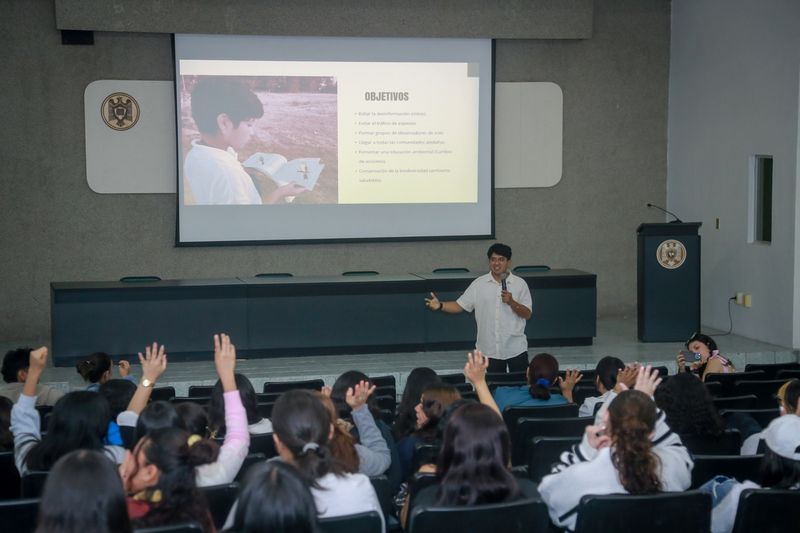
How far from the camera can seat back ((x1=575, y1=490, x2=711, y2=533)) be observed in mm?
3182

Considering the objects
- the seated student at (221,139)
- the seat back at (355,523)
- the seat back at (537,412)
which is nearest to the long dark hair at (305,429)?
the seat back at (355,523)

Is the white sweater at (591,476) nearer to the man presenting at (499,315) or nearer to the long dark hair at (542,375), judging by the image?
the long dark hair at (542,375)

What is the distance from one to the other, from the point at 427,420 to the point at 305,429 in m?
1.22

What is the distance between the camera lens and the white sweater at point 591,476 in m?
3.36

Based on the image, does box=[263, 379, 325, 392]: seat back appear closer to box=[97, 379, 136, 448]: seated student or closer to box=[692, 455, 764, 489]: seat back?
box=[97, 379, 136, 448]: seated student

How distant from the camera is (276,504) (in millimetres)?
2420

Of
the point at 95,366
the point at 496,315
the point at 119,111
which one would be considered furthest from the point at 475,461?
the point at 119,111

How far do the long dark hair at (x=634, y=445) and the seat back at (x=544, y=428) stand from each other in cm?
149

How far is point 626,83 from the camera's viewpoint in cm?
1234

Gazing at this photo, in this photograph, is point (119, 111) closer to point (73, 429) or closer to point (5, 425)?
point (5, 425)

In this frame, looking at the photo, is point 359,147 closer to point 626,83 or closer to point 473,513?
point 626,83

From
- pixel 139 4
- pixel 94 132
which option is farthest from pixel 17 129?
pixel 139 4

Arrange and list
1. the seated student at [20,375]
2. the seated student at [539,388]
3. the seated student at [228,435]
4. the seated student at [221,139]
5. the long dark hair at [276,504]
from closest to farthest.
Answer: the long dark hair at [276,504], the seated student at [228,435], the seated student at [539,388], the seated student at [20,375], the seated student at [221,139]

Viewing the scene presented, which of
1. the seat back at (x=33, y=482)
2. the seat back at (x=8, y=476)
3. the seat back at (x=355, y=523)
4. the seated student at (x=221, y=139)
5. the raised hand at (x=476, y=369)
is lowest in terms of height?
the seat back at (x=8, y=476)
